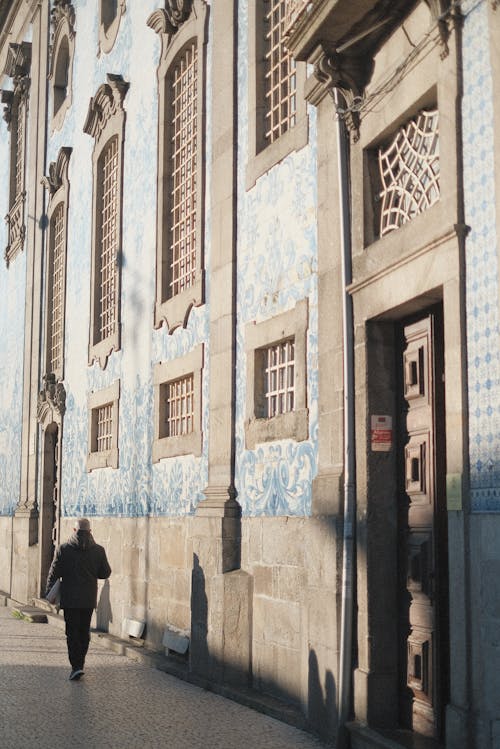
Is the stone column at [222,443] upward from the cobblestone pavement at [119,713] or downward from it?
upward

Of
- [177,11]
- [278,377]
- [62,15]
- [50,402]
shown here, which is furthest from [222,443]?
[62,15]

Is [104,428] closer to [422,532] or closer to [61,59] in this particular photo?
[61,59]

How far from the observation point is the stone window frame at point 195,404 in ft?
37.9

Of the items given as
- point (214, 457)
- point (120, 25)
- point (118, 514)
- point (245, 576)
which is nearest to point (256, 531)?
point (245, 576)

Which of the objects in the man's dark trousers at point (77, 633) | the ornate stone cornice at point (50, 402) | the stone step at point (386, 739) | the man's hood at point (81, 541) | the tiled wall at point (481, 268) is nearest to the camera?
the tiled wall at point (481, 268)

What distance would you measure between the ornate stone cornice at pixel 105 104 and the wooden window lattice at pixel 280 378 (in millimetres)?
6257

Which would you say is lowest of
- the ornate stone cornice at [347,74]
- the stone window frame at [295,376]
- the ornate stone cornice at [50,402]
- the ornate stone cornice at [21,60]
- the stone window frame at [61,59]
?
the stone window frame at [295,376]

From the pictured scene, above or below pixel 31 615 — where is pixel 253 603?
above

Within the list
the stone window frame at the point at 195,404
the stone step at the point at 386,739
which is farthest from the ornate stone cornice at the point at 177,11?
the stone step at the point at 386,739

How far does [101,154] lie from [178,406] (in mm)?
5114

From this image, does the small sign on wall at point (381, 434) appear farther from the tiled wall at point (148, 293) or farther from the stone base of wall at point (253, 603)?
the tiled wall at point (148, 293)

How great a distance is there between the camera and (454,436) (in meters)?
6.70

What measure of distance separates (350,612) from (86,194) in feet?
34.2

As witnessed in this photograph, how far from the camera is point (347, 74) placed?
838 cm
